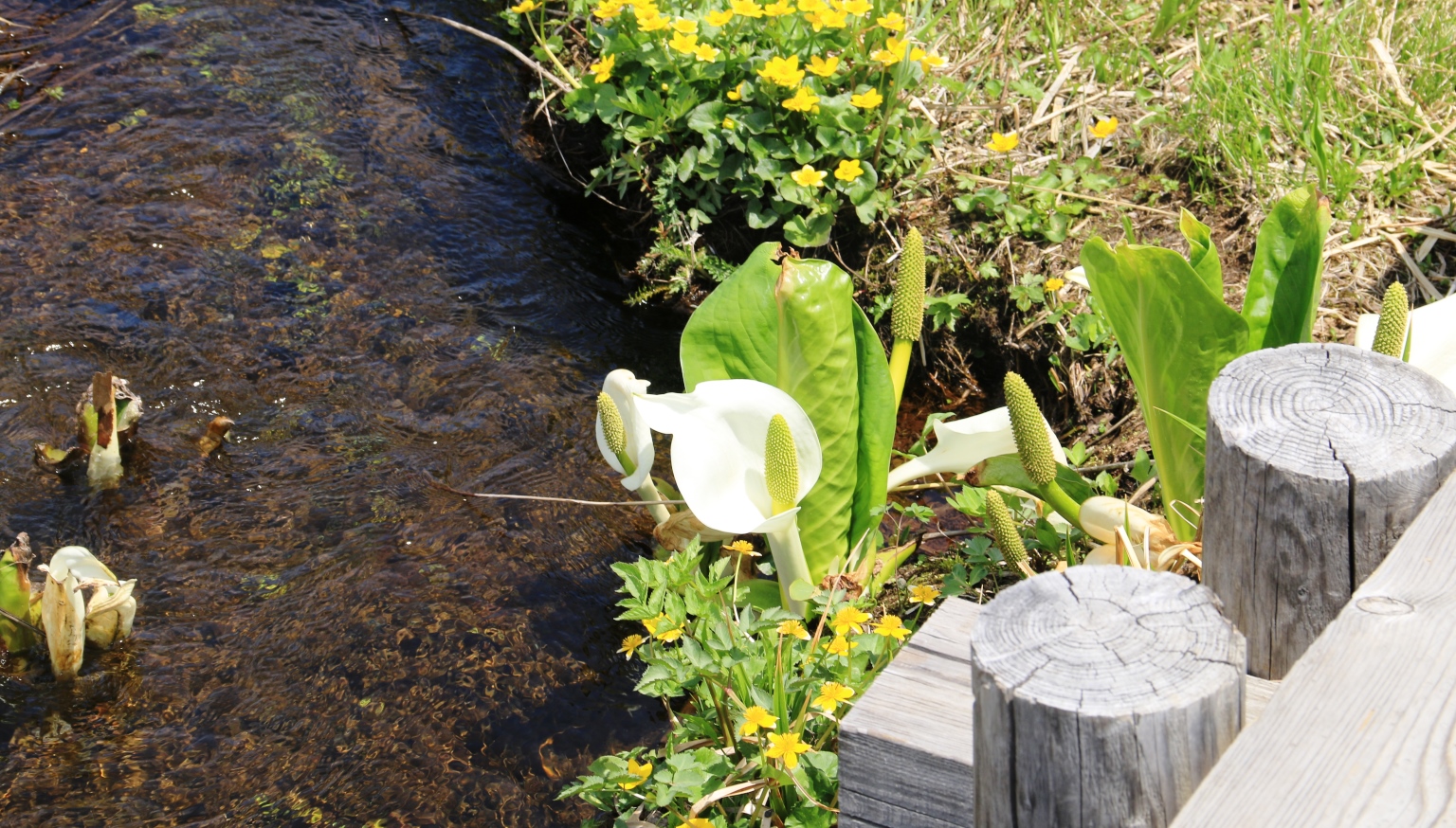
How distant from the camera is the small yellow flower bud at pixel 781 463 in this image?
2.11 meters

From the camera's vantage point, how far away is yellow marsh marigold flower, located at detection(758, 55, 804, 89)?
328cm

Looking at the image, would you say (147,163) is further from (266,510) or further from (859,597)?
(859,597)

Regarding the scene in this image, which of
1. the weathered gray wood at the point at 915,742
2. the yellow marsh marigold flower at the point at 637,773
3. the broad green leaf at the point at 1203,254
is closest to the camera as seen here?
the weathered gray wood at the point at 915,742

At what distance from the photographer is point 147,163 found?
4043mm

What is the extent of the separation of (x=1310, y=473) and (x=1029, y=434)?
0.82 meters

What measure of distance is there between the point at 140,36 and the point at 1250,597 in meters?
4.81

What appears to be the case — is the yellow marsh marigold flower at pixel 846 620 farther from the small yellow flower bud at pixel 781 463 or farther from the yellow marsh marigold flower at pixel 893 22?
the yellow marsh marigold flower at pixel 893 22

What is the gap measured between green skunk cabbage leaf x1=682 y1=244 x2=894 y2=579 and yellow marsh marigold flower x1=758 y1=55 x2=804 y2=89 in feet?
3.16

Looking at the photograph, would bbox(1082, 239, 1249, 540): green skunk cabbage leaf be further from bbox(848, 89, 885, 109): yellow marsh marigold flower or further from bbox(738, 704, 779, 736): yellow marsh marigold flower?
bbox(848, 89, 885, 109): yellow marsh marigold flower

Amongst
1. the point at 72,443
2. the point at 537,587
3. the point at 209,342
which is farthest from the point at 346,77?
the point at 537,587

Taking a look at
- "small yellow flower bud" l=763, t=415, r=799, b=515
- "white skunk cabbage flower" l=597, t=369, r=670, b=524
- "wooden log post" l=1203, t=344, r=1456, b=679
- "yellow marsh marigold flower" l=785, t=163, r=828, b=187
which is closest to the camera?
"wooden log post" l=1203, t=344, r=1456, b=679

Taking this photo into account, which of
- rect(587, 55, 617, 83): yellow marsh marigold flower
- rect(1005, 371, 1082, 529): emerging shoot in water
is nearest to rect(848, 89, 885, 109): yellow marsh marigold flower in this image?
rect(587, 55, 617, 83): yellow marsh marigold flower

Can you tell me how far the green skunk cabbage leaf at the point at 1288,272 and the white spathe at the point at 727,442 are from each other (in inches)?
34.6

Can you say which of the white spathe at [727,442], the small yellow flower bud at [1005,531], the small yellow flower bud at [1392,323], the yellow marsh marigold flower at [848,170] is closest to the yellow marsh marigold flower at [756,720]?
the white spathe at [727,442]
